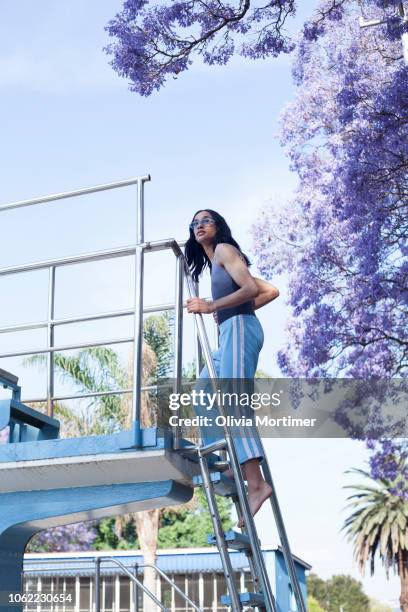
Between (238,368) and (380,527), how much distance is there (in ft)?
106

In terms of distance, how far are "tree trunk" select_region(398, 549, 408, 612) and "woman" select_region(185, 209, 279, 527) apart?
2791cm

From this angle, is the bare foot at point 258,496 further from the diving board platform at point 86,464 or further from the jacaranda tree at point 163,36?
the jacaranda tree at point 163,36

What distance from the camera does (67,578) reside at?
23.0m

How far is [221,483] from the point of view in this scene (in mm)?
4332

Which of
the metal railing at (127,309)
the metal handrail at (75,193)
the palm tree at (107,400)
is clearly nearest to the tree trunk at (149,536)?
the palm tree at (107,400)

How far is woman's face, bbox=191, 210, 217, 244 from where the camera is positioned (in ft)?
16.6

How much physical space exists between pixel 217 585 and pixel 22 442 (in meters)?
19.4

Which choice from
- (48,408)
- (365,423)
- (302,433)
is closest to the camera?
(48,408)

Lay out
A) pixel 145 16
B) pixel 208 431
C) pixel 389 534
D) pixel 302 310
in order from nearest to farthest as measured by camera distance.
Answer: pixel 208 431
pixel 145 16
pixel 302 310
pixel 389 534

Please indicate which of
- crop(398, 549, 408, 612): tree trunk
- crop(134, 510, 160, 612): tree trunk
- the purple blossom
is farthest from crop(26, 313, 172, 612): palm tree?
crop(398, 549, 408, 612): tree trunk

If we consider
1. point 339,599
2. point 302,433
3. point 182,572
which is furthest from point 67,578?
point 339,599

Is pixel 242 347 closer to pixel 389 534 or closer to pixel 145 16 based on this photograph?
pixel 145 16

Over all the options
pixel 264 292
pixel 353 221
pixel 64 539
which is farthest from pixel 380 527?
pixel 264 292

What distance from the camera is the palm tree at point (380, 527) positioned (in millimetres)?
34031
